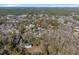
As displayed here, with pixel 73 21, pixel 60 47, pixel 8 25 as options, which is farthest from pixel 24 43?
pixel 73 21

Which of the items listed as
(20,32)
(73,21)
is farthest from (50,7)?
(20,32)

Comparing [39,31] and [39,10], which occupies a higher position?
[39,10]

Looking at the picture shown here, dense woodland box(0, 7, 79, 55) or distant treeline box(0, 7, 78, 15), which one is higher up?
distant treeline box(0, 7, 78, 15)

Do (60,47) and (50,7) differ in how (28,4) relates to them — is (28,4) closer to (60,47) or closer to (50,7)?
(50,7)

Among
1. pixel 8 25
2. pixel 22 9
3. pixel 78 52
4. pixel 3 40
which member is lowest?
pixel 78 52

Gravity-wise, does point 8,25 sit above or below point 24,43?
above

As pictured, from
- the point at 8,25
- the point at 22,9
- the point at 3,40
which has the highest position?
the point at 22,9

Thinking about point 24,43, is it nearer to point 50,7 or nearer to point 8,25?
point 8,25

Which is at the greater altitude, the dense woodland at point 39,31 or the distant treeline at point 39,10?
the distant treeline at point 39,10
